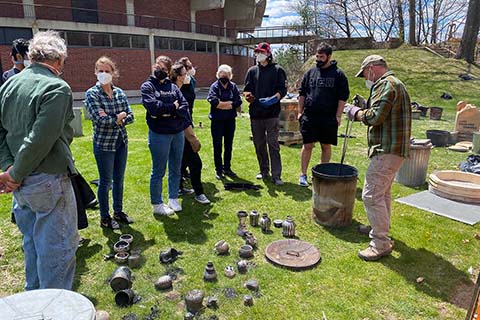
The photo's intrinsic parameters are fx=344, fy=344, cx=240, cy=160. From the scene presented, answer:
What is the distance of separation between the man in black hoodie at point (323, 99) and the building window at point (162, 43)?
23.3m

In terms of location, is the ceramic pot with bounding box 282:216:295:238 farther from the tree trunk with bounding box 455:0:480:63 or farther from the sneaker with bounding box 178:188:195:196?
the tree trunk with bounding box 455:0:480:63

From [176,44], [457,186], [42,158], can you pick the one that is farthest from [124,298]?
[176,44]

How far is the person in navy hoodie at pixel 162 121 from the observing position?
402 cm

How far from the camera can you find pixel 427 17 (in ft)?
113

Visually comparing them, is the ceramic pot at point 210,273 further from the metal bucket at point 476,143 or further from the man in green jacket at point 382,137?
the metal bucket at point 476,143

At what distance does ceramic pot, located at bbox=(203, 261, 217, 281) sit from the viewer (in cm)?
312

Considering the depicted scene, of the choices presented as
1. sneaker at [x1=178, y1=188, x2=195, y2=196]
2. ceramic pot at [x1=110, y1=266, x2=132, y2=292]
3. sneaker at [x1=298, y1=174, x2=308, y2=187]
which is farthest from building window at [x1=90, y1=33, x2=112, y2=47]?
ceramic pot at [x1=110, y1=266, x2=132, y2=292]

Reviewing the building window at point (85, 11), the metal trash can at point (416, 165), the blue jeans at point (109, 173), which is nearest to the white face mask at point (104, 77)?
the blue jeans at point (109, 173)

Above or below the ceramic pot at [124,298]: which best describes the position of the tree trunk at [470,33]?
above

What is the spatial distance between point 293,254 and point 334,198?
3.04ft

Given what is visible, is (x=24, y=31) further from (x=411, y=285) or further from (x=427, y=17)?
(x=427, y=17)

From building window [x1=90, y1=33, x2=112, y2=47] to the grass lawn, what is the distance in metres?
19.8

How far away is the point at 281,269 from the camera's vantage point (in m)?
3.31

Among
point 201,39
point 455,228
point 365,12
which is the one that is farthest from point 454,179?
point 365,12
